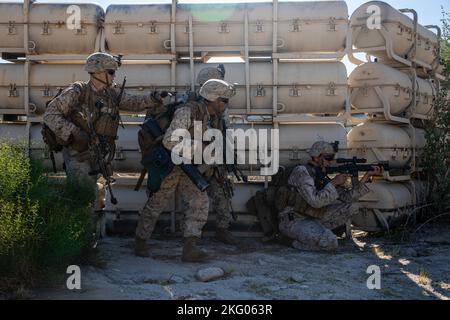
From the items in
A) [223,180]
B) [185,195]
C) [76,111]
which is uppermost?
[76,111]

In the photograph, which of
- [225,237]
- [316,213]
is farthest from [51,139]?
[316,213]

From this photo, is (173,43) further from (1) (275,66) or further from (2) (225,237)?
(2) (225,237)

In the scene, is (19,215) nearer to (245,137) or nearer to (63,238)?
(63,238)

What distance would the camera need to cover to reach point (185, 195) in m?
4.96

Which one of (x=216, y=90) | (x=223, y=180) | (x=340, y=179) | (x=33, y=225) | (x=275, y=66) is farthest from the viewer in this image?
(x=275, y=66)

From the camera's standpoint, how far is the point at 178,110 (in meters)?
4.81

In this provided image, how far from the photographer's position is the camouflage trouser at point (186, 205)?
4855 mm

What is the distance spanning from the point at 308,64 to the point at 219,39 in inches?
45.3

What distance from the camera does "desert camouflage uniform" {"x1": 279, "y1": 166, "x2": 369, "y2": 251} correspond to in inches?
212

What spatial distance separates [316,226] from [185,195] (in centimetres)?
159

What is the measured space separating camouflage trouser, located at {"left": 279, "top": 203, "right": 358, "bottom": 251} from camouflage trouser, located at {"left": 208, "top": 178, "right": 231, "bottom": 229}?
2.07 feet

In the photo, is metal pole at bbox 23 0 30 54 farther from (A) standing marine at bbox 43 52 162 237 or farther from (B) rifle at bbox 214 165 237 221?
(B) rifle at bbox 214 165 237 221

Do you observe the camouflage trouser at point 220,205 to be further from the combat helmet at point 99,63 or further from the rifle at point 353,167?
the combat helmet at point 99,63

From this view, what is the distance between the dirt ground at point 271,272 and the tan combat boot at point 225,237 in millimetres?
105
